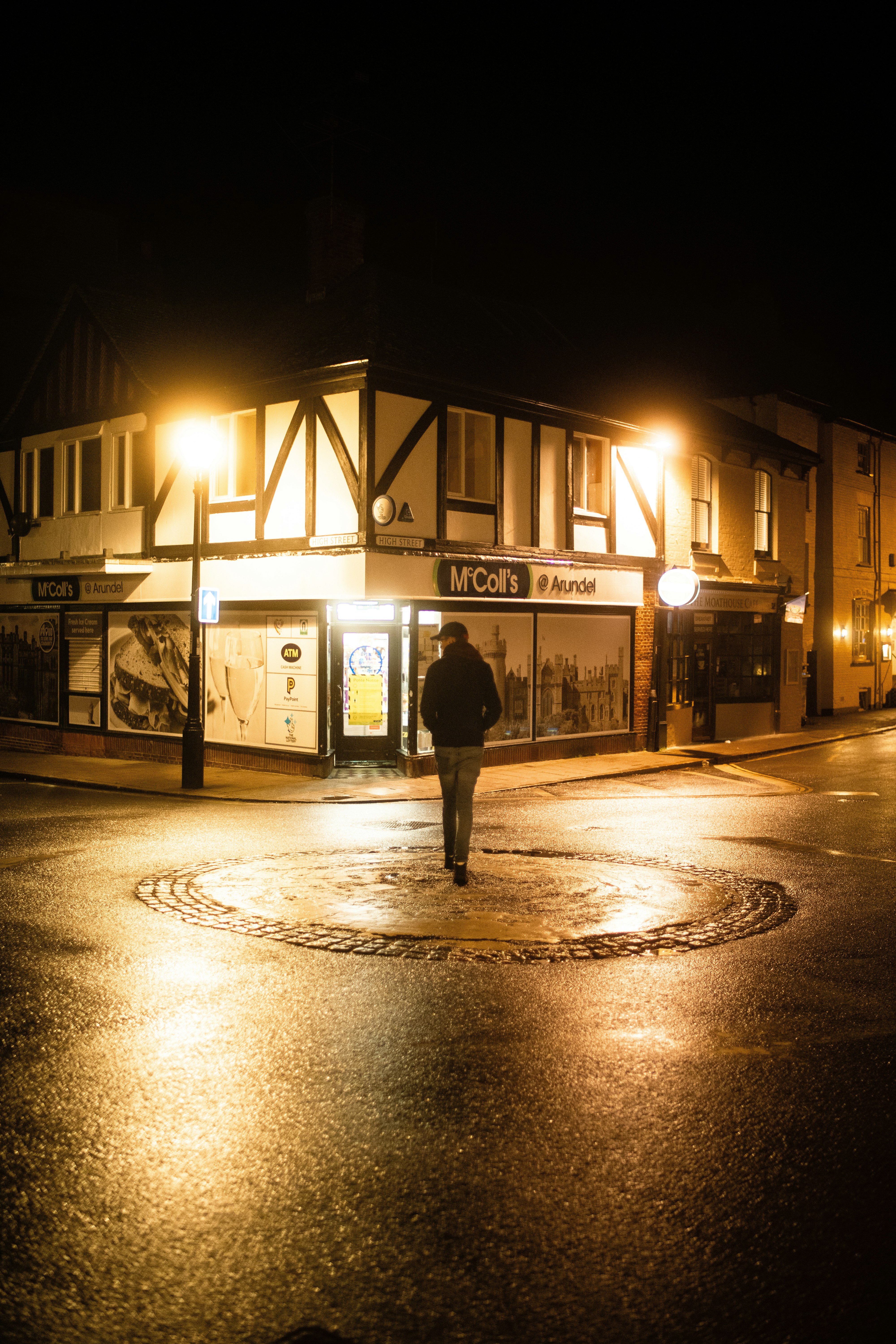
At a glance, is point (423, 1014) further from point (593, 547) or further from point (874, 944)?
point (593, 547)

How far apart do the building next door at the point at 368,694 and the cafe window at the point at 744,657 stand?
9.05 meters

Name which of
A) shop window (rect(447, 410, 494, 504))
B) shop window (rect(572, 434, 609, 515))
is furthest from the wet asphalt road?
shop window (rect(572, 434, 609, 515))

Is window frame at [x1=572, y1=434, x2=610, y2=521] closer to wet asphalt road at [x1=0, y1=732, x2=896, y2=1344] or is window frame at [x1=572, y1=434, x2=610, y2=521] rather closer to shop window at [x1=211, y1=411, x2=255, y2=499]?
shop window at [x1=211, y1=411, x2=255, y2=499]

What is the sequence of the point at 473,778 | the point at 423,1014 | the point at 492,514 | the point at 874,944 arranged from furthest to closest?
the point at 492,514 → the point at 473,778 → the point at 874,944 → the point at 423,1014

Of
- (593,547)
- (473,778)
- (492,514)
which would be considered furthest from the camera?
(593,547)

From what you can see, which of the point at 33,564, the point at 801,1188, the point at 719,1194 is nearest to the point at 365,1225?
the point at 719,1194

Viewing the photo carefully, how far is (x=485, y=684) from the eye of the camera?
9344 millimetres

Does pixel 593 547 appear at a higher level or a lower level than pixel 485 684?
higher

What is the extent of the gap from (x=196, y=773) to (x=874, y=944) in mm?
10828

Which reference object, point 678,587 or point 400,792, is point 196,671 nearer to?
point 400,792

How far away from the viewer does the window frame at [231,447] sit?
18.7 meters

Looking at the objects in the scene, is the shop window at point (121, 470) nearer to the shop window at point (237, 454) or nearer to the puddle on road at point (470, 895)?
the shop window at point (237, 454)

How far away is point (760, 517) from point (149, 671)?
14.6m

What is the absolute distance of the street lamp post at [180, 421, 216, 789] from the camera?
16031mm
